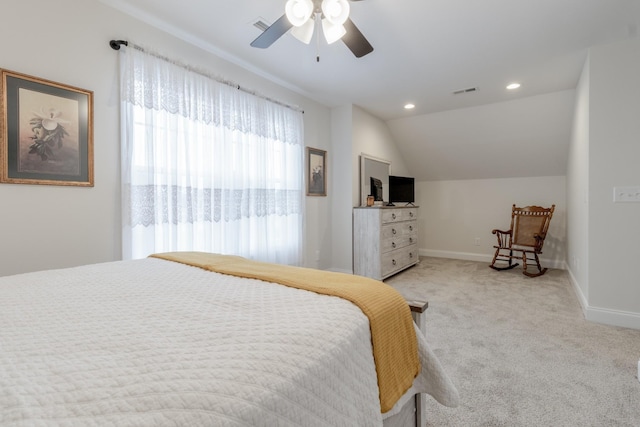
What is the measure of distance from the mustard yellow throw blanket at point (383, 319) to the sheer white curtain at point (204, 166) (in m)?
1.41

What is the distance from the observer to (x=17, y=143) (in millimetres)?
1747

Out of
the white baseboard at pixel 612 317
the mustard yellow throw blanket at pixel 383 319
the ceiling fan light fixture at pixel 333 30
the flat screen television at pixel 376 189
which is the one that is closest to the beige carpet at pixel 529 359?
the white baseboard at pixel 612 317

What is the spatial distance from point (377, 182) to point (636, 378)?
3.26m

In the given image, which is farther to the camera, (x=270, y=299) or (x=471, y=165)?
(x=471, y=165)

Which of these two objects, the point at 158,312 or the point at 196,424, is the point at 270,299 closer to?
the point at 158,312

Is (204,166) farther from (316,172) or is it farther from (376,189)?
(376,189)

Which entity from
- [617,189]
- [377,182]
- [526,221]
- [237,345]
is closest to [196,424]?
[237,345]

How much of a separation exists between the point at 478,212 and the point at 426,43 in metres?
3.59

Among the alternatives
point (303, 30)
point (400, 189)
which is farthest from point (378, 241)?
point (303, 30)

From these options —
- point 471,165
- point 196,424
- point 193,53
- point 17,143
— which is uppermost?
point 193,53

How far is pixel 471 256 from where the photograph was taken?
Result: 17.5 feet

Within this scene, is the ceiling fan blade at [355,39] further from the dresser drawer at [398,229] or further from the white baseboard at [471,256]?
the white baseboard at [471,256]

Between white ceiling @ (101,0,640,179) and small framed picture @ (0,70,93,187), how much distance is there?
2.69 ft

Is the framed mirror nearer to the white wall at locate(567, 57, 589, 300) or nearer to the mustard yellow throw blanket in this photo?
the white wall at locate(567, 57, 589, 300)
